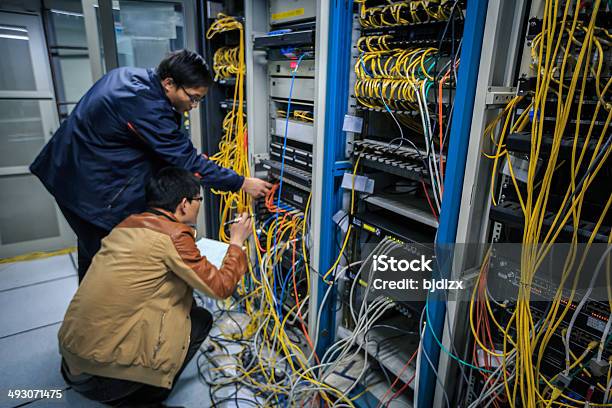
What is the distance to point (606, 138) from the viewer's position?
34.4 inches

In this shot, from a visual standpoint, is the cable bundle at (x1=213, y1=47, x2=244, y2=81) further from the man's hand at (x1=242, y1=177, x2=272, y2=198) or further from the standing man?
the man's hand at (x1=242, y1=177, x2=272, y2=198)

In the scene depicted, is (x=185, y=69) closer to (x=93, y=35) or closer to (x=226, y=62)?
(x=226, y=62)

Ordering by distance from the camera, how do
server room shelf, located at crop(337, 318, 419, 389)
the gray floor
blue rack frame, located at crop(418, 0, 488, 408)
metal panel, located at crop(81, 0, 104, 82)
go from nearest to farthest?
blue rack frame, located at crop(418, 0, 488, 408) → server room shelf, located at crop(337, 318, 419, 389) → the gray floor → metal panel, located at crop(81, 0, 104, 82)

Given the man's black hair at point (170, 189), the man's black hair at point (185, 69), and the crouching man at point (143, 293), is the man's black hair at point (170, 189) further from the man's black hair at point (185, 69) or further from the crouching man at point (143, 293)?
the man's black hair at point (185, 69)

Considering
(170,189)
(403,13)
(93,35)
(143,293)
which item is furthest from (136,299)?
(93,35)

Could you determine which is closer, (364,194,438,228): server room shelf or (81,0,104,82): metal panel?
(364,194,438,228): server room shelf

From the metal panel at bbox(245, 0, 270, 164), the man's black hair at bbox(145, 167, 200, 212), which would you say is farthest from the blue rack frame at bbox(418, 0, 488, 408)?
the metal panel at bbox(245, 0, 270, 164)

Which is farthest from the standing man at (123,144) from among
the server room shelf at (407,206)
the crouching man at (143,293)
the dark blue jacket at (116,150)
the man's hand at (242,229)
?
the server room shelf at (407,206)

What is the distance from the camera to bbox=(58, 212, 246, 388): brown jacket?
1415mm

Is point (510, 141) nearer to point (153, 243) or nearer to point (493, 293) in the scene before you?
point (493, 293)

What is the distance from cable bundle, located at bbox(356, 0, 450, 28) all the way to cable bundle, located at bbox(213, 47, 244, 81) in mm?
928

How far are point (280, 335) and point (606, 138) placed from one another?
1513 millimetres

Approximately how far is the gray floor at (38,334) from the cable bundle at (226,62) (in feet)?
5.38

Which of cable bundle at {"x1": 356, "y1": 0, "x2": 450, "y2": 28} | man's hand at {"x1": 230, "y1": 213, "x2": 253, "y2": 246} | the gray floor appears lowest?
the gray floor
